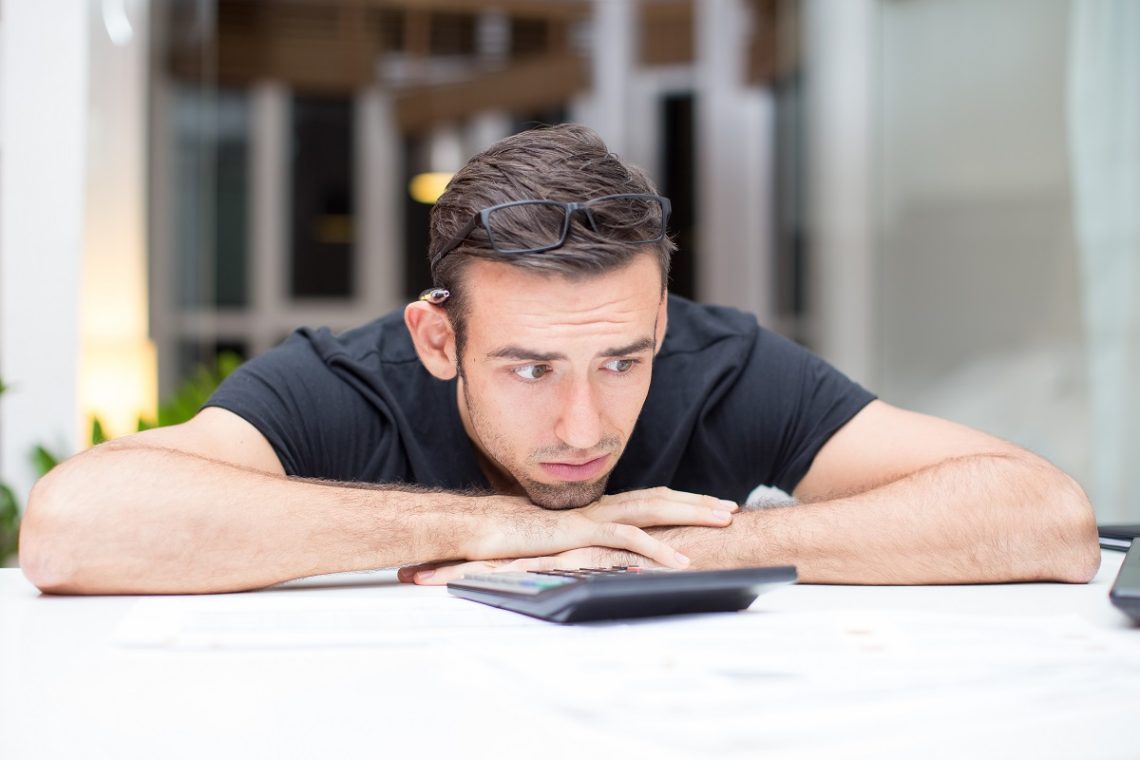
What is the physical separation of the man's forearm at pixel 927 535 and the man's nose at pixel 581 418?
163mm

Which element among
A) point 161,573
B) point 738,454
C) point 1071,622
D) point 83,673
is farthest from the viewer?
point 738,454

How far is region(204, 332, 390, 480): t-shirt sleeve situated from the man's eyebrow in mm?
349

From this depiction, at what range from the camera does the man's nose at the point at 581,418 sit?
1436 millimetres

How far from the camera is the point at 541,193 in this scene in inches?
59.4

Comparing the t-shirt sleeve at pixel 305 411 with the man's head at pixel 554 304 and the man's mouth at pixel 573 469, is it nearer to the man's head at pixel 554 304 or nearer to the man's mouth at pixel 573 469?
the man's head at pixel 554 304

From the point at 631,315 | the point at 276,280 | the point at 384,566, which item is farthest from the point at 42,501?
the point at 276,280

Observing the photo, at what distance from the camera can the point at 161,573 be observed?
1.22 meters

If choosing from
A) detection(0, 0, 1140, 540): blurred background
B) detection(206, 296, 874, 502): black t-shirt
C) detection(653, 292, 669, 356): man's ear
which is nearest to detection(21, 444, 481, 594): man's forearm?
detection(206, 296, 874, 502): black t-shirt

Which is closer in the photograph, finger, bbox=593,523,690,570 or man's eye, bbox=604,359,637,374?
finger, bbox=593,523,690,570

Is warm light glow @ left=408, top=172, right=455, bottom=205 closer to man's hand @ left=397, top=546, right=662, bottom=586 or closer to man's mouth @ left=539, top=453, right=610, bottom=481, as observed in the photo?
man's mouth @ left=539, top=453, right=610, bottom=481

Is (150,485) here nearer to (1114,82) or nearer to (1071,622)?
(1071,622)

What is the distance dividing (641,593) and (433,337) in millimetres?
859

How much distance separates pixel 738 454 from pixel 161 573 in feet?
3.28

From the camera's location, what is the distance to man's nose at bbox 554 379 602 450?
4.71ft
